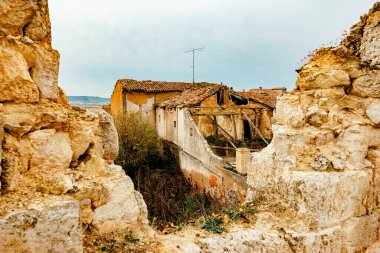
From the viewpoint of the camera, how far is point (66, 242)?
181 centimetres

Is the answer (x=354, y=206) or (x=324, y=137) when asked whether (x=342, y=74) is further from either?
(x=354, y=206)

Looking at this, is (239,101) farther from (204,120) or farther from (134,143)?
(134,143)

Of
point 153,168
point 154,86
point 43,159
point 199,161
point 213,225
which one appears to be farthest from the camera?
point 154,86

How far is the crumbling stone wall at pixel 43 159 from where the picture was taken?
175cm

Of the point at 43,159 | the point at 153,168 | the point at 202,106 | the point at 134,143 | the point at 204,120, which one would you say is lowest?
the point at 153,168

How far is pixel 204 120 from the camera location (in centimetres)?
1598

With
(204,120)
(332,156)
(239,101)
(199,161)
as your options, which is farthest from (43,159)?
(239,101)

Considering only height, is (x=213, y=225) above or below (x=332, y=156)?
below

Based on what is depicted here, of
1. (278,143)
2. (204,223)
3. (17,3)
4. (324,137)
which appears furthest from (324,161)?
(17,3)

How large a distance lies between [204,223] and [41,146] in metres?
1.57

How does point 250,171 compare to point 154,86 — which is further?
point 154,86

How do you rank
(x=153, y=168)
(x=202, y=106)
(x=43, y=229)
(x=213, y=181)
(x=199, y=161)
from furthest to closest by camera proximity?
(x=153, y=168)
(x=202, y=106)
(x=199, y=161)
(x=213, y=181)
(x=43, y=229)

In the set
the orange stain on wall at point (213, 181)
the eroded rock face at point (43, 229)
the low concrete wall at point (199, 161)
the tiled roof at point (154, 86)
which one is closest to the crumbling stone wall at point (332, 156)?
the eroded rock face at point (43, 229)

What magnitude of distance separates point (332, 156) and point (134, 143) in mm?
13594
